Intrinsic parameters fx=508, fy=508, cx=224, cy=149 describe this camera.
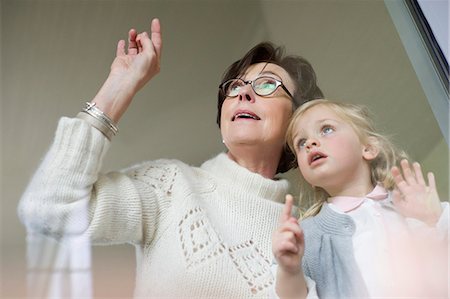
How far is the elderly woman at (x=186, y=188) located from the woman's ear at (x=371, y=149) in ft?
0.40

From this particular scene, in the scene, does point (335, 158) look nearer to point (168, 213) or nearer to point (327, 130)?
point (327, 130)

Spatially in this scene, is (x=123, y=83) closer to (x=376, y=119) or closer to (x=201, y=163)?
(x=201, y=163)

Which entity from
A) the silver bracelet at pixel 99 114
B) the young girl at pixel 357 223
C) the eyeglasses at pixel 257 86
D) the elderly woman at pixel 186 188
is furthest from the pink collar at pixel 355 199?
the silver bracelet at pixel 99 114

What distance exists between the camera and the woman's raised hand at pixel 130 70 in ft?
2.43

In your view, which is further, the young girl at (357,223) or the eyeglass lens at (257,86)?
the eyeglass lens at (257,86)

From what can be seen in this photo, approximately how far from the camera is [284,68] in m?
0.87

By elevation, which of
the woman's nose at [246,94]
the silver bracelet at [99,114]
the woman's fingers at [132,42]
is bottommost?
the silver bracelet at [99,114]

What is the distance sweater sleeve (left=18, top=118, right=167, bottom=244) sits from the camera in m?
0.66

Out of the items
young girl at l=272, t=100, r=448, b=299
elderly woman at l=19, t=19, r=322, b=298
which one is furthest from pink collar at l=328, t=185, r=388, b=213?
elderly woman at l=19, t=19, r=322, b=298

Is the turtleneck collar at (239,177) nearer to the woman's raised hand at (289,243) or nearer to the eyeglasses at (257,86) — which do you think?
the eyeglasses at (257,86)

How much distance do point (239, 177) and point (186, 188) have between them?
0.10 metres

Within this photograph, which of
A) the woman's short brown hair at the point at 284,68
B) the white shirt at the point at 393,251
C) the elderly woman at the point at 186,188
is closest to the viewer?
the white shirt at the point at 393,251

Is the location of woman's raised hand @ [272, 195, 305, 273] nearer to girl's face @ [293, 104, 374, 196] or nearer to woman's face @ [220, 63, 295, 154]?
girl's face @ [293, 104, 374, 196]

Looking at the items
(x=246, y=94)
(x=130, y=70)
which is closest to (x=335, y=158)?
(x=246, y=94)
